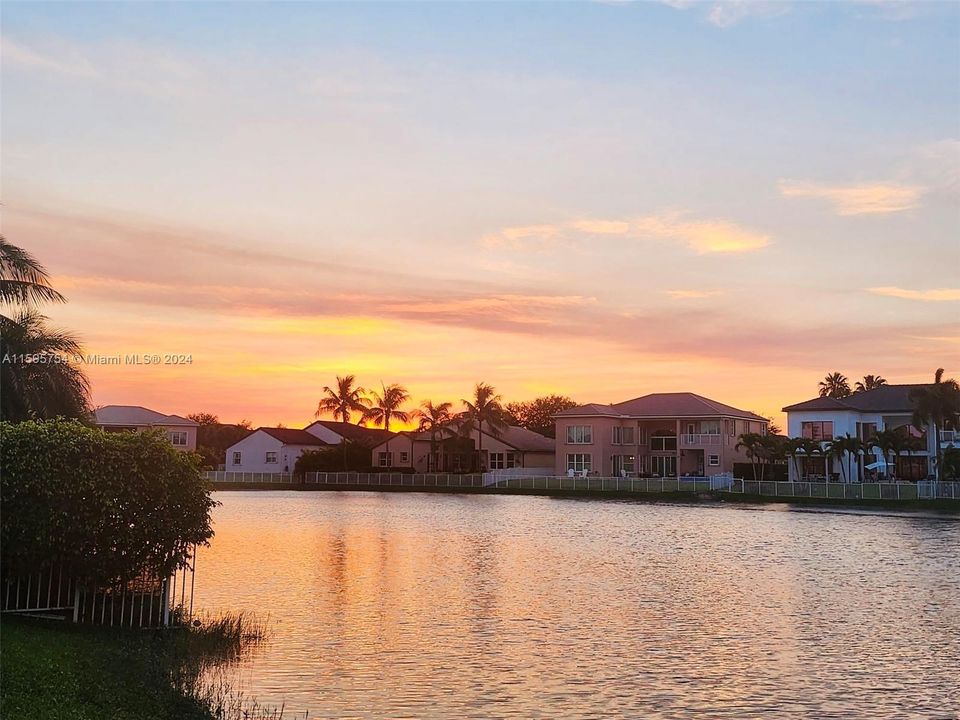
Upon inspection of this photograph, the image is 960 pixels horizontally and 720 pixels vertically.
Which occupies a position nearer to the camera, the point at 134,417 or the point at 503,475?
the point at 503,475

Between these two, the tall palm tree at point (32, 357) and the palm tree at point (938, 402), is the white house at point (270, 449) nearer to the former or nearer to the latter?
the palm tree at point (938, 402)

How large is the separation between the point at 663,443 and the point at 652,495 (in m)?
22.2

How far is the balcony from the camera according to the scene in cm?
8206

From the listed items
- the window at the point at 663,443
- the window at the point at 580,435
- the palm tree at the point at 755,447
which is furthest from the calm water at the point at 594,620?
the window at the point at 663,443

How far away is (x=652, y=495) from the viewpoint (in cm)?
6619

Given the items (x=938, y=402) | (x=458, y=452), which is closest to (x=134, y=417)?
(x=458, y=452)

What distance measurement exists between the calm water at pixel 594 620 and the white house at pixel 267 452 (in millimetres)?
58226

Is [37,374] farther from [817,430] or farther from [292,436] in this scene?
[292,436]

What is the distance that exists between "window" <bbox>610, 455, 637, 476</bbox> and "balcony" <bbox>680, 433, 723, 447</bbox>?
5205 millimetres

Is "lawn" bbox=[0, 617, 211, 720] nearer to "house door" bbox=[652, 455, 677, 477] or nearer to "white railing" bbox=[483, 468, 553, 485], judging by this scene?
"white railing" bbox=[483, 468, 553, 485]

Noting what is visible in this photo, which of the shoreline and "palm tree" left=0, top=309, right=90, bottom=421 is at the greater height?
"palm tree" left=0, top=309, right=90, bottom=421

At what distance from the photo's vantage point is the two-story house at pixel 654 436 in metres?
82.4

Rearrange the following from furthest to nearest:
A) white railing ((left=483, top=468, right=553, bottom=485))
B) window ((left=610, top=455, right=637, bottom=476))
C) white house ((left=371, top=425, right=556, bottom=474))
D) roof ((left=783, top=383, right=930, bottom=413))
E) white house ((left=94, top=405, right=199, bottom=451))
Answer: white house ((left=94, top=405, right=199, bottom=451)) → white house ((left=371, top=425, right=556, bottom=474)) → window ((left=610, top=455, right=637, bottom=476)) → white railing ((left=483, top=468, right=553, bottom=485)) → roof ((left=783, top=383, right=930, bottom=413))

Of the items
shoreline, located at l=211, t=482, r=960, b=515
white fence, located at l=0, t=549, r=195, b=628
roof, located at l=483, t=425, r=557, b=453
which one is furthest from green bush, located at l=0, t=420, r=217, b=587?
roof, located at l=483, t=425, r=557, b=453
